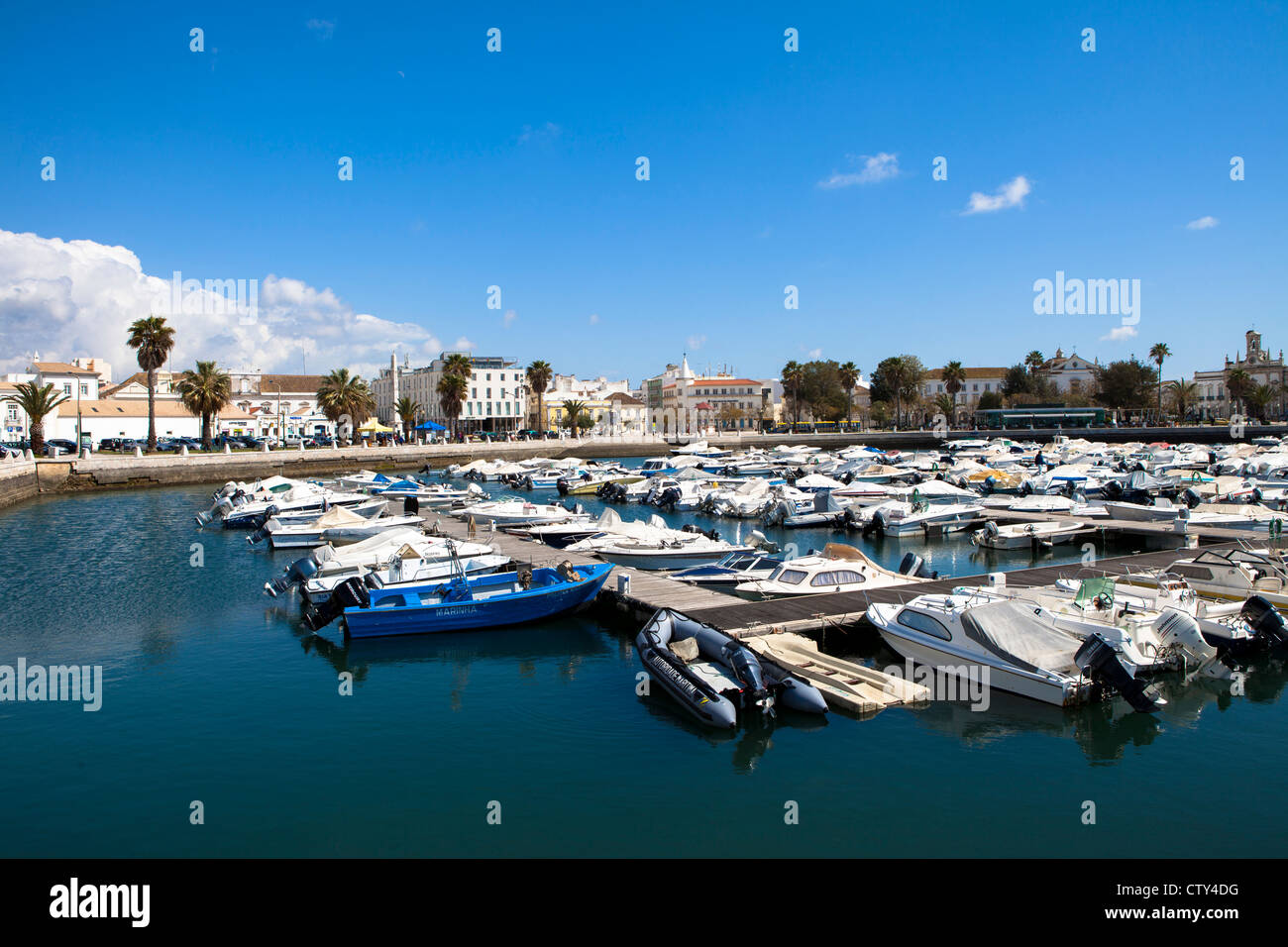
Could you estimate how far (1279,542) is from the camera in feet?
107

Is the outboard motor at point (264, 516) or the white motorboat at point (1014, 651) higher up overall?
the outboard motor at point (264, 516)

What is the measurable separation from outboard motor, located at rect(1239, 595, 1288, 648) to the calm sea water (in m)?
0.95

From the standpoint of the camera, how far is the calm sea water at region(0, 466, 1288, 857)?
516 inches

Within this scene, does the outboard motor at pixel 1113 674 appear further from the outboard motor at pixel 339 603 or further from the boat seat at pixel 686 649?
the outboard motor at pixel 339 603

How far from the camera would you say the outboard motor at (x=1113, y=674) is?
1686 cm

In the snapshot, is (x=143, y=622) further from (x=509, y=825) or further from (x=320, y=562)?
(x=509, y=825)

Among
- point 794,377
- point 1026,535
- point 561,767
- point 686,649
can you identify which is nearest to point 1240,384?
point 794,377

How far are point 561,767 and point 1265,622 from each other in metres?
17.3

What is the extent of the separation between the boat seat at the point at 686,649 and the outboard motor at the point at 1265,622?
13.5 metres

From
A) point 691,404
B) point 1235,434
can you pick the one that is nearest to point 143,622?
point 1235,434

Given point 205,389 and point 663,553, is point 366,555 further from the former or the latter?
point 205,389

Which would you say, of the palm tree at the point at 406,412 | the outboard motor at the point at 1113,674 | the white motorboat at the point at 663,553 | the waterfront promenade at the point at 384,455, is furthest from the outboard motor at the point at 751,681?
the palm tree at the point at 406,412

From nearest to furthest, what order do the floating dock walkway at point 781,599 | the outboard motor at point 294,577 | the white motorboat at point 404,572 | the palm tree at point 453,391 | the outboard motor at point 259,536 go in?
the floating dock walkway at point 781,599, the white motorboat at point 404,572, the outboard motor at point 294,577, the outboard motor at point 259,536, the palm tree at point 453,391

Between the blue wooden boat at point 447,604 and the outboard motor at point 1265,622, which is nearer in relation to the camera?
the outboard motor at point 1265,622
